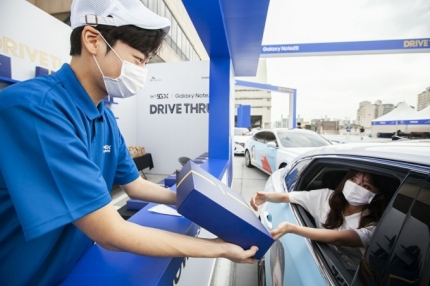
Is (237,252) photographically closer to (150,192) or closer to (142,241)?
(142,241)

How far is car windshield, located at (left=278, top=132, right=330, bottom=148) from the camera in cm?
509

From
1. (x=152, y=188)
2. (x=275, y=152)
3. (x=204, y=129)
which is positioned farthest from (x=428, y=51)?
(x=152, y=188)

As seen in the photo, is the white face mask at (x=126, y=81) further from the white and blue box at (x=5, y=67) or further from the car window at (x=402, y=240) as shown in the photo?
the white and blue box at (x=5, y=67)

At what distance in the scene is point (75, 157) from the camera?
2.03ft

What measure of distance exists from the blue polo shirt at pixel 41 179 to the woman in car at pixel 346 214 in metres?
0.99

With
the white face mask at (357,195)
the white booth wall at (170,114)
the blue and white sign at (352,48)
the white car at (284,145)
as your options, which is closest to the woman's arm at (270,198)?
the white face mask at (357,195)

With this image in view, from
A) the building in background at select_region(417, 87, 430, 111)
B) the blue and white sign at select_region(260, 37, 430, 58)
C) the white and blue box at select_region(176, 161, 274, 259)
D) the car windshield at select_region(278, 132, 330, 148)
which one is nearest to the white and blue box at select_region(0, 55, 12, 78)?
the white and blue box at select_region(176, 161, 274, 259)

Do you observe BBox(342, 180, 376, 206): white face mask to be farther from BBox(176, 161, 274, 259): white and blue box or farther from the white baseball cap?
the white baseball cap

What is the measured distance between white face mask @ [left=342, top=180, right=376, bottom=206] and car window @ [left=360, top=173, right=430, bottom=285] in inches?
21.4

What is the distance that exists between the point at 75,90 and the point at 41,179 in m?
0.39

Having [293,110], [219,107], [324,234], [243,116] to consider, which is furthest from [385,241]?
[243,116]

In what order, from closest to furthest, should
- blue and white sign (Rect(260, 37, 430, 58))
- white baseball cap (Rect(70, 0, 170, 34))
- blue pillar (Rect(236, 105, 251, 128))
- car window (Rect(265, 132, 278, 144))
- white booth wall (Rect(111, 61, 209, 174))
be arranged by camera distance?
white baseball cap (Rect(70, 0, 170, 34)) → car window (Rect(265, 132, 278, 144)) → white booth wall (Rect(111, 61, 209, 174)) → blue and white sign (Rect(260, 37, 430, 58)) → blue pillar (Rect(236, 105, 251, 128))

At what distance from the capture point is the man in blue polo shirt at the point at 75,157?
0.58 metres

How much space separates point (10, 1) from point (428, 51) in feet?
38.2
